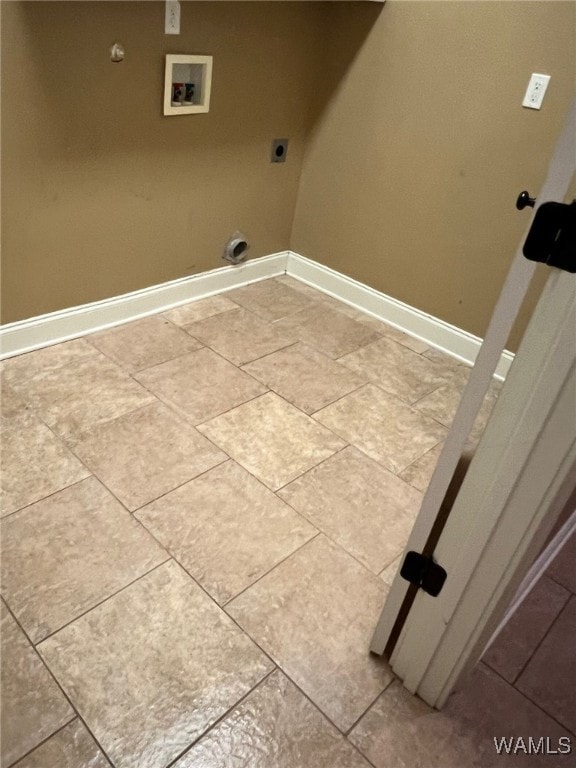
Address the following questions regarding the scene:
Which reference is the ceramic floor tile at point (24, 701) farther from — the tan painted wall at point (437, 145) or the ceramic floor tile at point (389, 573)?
the tan painted wall at point (437, 145)

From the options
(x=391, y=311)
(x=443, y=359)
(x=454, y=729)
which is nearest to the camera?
(x=454, y=729)

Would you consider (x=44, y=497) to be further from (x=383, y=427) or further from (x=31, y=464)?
(x=383, y=427)

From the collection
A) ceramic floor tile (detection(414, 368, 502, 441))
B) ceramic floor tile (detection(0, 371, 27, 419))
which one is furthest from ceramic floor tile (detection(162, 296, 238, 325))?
ceramic floor tile (detection(414, 368, 502, 441))

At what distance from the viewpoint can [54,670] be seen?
4.15 ft

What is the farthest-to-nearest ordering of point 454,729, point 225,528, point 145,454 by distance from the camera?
point 145,454
point 225,528
point 454,729

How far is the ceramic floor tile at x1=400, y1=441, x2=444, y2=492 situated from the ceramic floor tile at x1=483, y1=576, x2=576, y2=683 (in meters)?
0.44

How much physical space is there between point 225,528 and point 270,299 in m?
1.50

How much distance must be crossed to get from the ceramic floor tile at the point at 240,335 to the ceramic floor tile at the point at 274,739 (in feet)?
4.46

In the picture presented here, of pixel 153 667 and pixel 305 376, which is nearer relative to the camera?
pixel 153 667

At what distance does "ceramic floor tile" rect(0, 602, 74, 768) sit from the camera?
1.15 metres

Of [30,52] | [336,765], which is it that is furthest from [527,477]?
[30,52]

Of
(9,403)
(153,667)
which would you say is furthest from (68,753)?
(9,403)

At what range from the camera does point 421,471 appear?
1945 mm

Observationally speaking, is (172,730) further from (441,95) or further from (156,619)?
(441,95)
